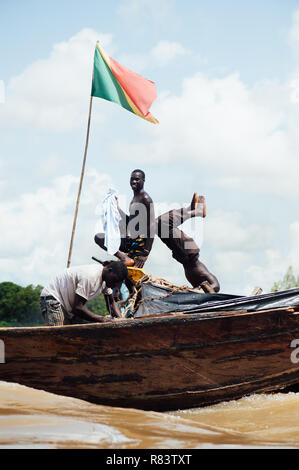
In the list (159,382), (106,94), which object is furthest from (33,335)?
(106,94)

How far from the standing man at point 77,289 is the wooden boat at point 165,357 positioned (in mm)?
283

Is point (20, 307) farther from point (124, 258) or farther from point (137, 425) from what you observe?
point (137, 425)

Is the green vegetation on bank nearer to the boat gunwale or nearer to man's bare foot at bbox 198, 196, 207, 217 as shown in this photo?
man's bare foot at bbox 198, 196, 207, 217

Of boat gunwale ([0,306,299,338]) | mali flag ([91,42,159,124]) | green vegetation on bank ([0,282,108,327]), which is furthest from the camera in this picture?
green vegetation on bank ([0,282,108,327])

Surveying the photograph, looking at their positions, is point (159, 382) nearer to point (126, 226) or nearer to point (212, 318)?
point (212, 318)

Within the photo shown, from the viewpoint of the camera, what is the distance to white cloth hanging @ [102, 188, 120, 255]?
5.67 meters

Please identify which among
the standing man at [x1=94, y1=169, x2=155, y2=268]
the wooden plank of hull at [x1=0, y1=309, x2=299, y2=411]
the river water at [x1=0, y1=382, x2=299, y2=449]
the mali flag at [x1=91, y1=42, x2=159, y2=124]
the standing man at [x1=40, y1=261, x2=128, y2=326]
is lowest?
the river water at [x1=0, y1=382, x2=299, y2=449]

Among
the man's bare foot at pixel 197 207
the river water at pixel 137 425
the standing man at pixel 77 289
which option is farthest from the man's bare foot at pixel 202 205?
the river water at pixel 137 425

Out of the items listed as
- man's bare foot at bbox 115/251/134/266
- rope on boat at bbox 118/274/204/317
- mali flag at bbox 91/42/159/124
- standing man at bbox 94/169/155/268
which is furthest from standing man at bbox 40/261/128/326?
mali flag at bbox 91/42/159/124

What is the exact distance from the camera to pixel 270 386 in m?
4.47

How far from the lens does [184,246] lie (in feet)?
18.7

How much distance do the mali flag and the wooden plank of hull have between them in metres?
3.95

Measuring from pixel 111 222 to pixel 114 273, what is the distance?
1391mm
